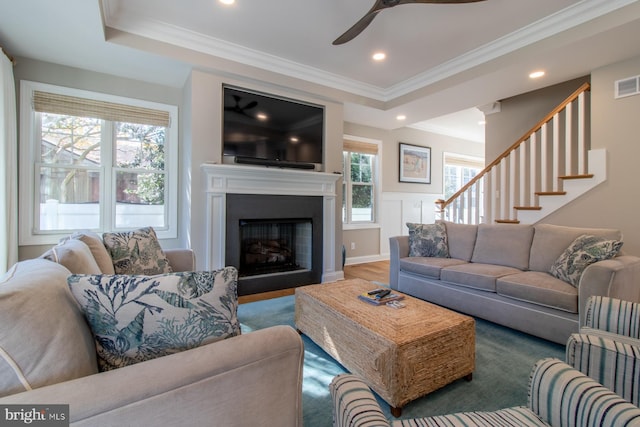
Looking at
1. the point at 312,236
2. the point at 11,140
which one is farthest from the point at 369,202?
the point at 11,140

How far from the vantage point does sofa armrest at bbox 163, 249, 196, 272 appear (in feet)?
8.11

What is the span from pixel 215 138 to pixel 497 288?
10.5ft

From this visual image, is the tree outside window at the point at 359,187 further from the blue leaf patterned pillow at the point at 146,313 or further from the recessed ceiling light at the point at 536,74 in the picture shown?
the blue leaf patterned pillow at the point at 146,313

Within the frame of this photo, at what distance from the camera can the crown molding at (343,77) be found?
101 inches

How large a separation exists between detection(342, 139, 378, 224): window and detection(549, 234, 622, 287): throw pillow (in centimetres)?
315

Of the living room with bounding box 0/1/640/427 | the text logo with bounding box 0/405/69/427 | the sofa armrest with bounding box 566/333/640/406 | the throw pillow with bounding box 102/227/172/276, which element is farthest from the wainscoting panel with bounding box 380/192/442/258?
the text logo with bounding box 0/405/69/427

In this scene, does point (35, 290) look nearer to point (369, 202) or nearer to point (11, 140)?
point (11, 140)

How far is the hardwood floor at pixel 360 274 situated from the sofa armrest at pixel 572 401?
9.30ft

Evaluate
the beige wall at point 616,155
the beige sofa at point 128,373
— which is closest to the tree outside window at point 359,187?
the beige wall at point 616,155

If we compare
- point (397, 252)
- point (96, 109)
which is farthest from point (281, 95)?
point (397, 252)

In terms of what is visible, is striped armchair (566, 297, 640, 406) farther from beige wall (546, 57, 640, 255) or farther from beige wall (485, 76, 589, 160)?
beige wall (485, 76, 589, 160)

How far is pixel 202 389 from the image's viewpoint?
778 mm

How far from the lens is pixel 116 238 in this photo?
2.01 metres

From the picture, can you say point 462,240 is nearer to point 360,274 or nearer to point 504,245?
point 504,245
